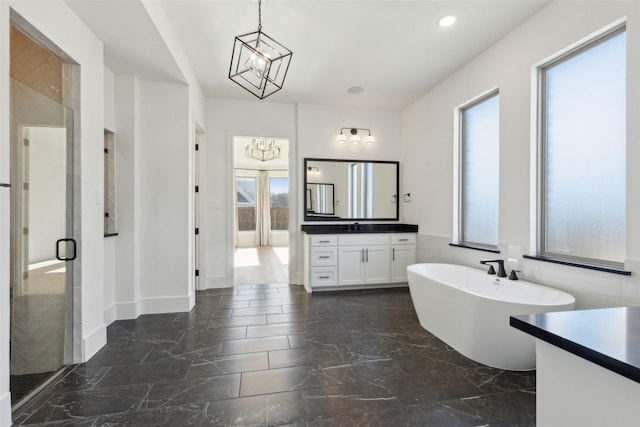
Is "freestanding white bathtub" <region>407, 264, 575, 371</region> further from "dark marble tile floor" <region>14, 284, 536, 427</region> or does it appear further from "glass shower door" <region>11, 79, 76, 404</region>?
"glass shower door" <region>11, 79, 76, 404</region>

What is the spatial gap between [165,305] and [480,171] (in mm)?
3872

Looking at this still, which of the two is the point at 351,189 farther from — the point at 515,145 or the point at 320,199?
the point at 515,145

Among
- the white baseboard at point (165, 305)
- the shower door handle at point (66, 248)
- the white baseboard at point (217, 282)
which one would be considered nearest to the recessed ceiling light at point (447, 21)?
the shower door handle at point (66, 248)

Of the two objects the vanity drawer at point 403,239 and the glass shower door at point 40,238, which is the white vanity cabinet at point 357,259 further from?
the glass shower door at point 40,238

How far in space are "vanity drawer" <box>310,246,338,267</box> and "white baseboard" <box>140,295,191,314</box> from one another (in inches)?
66.7

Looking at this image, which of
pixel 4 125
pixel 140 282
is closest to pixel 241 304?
pixel 140 282

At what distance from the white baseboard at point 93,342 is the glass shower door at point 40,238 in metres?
0.10

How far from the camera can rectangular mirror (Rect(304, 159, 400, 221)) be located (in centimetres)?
468

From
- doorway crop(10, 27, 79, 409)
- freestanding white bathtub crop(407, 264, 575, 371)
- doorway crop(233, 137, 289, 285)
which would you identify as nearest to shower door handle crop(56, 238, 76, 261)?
doorway crop(10, 27, 79, 409)

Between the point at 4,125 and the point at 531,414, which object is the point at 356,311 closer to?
the point at 531,414

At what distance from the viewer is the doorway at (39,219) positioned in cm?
175

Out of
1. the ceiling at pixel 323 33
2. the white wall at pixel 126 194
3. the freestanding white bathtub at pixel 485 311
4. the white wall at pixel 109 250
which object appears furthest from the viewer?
the white wall at pixel 126 194

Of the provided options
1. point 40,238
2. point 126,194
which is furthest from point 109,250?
point 40,238

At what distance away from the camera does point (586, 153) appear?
7.43 ft
